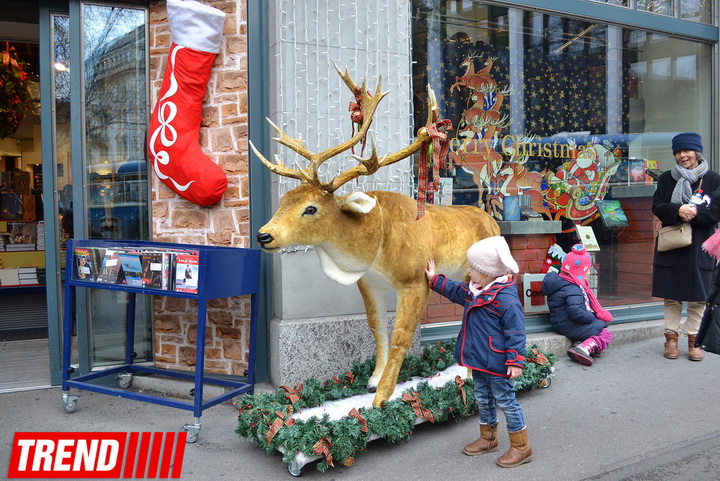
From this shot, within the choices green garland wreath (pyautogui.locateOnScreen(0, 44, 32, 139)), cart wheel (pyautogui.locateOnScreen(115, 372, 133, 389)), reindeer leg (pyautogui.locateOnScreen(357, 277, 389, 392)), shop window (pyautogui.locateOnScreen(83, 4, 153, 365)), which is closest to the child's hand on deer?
reindeer leg (pyautogui.locateOnScreen(357, 277, 389, 392))

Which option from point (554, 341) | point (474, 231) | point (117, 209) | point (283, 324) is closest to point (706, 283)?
point (554, 341)

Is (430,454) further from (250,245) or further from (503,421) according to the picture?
(250,245)

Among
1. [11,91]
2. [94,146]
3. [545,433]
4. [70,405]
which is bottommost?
[545,433]

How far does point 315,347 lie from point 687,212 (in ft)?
11.6

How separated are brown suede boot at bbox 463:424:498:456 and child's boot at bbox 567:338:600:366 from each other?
220cm

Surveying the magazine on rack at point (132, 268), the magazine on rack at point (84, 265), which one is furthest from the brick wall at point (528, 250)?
the magazine on rack at point (84, 265)

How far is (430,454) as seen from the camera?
386 cm

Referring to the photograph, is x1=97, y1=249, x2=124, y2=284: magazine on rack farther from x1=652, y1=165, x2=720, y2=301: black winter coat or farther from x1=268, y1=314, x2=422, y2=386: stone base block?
x1=652, y1=165, x2=720, y2=301: black winter coat

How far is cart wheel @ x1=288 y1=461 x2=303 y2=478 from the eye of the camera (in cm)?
350

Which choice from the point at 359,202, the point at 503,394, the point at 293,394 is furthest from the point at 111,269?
the point at 503,394

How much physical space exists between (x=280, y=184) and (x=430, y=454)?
7.36 ft

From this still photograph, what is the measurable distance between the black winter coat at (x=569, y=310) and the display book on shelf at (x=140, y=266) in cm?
352

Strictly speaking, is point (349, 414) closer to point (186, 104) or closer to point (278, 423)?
point (278, 423)

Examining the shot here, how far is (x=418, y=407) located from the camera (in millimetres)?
4031
